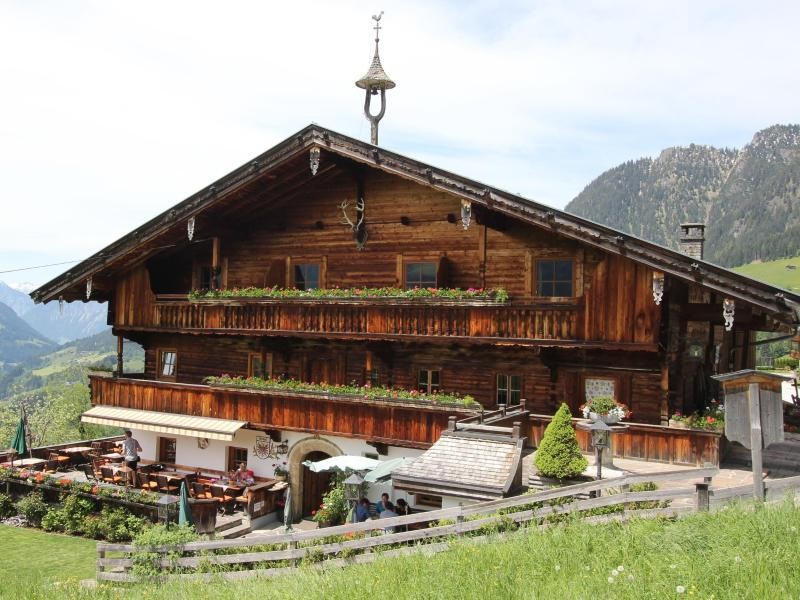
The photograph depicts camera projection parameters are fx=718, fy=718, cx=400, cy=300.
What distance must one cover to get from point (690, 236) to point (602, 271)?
22.1 feet

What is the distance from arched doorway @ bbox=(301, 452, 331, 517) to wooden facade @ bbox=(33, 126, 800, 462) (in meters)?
1.66

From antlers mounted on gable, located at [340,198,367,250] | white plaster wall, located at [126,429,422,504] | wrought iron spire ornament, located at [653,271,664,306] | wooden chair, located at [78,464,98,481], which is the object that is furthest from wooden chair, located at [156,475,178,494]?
wrought iron spire ornament, located at [653,271,664,306]

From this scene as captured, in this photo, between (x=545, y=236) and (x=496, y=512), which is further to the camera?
(x=545, y=236)

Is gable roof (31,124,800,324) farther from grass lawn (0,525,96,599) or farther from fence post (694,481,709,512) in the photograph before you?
grass lawn (0,525,96,599)

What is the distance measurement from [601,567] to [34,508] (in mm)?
17407

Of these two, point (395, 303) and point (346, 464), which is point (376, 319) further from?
point (346, 464)

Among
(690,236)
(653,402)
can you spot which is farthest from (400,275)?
(690,236)

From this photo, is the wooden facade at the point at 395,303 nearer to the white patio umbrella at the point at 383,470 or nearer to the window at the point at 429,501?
the window at the point at 429,501

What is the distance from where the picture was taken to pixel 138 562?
46.9 ft

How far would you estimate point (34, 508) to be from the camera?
20.1 metres

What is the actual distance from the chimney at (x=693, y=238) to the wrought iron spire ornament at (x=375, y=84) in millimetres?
10382

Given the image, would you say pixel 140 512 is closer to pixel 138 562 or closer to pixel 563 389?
pixel 138 562

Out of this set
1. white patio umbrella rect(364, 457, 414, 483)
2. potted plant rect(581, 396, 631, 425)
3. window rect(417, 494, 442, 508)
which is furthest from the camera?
window rect(417, 494, 442, 508)

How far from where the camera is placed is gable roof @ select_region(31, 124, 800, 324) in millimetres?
15477
